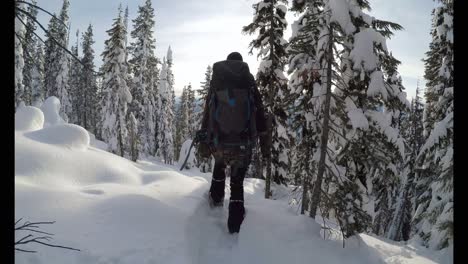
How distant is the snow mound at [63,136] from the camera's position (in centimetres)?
684

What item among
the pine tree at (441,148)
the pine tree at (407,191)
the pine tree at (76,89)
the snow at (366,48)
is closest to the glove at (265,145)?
the snow at (366,48)

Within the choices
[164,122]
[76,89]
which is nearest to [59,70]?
[76,89]

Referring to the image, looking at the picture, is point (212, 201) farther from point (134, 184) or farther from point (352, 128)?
point (352, 128)

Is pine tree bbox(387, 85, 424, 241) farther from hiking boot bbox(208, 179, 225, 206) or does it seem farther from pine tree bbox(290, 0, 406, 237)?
hiking boot bbox(208, 179, 225, 206)

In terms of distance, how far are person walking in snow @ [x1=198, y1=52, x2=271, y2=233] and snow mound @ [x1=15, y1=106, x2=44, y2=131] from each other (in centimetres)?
525

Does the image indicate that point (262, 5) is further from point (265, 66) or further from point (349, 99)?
point (349, 99)

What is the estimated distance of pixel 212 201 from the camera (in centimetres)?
598

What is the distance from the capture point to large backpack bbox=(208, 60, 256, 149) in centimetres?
523

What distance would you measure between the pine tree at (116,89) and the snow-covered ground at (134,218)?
2480 cm

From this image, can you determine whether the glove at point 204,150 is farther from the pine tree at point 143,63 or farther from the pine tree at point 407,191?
the pine tree at point 143,63

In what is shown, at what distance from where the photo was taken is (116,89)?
3188 centimetres

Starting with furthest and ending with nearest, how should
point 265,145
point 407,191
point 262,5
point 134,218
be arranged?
1. point 407,191
2. point 262,5
3. point 265,145
4. point 134,218

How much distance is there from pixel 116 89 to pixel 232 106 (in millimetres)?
29483
